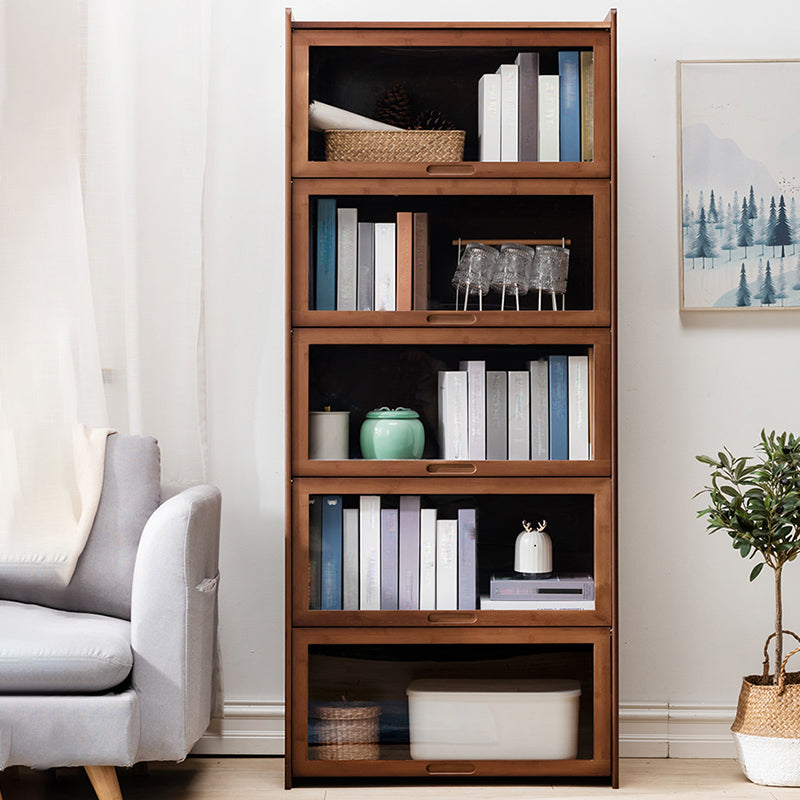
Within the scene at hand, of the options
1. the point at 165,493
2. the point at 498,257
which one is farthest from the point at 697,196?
the point at 165,493

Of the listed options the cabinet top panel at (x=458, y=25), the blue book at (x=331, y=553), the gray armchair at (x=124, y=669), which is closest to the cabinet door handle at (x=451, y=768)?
the blue book at (x=331, y=553)

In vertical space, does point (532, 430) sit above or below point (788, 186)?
below

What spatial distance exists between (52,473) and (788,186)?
2092mm

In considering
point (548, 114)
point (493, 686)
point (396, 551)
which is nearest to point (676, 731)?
point (493, 686)

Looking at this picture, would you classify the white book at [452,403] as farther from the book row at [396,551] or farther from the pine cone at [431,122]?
the pine cone at [431,122]

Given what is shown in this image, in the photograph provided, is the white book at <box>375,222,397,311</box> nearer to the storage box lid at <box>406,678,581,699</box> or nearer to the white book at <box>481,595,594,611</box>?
the white book at <box>481,595,594,611</box>

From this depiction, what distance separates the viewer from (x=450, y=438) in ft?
8.11

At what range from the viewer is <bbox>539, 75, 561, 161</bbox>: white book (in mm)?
2465

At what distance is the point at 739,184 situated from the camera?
2729mm

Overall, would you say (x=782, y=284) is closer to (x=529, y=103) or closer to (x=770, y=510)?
(x=770, y=510)

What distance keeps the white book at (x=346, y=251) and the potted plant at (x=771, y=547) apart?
98cm

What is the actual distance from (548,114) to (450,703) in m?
1.49

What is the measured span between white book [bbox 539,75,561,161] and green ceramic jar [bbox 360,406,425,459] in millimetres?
749

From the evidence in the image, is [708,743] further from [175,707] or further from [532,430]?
[175,707]
